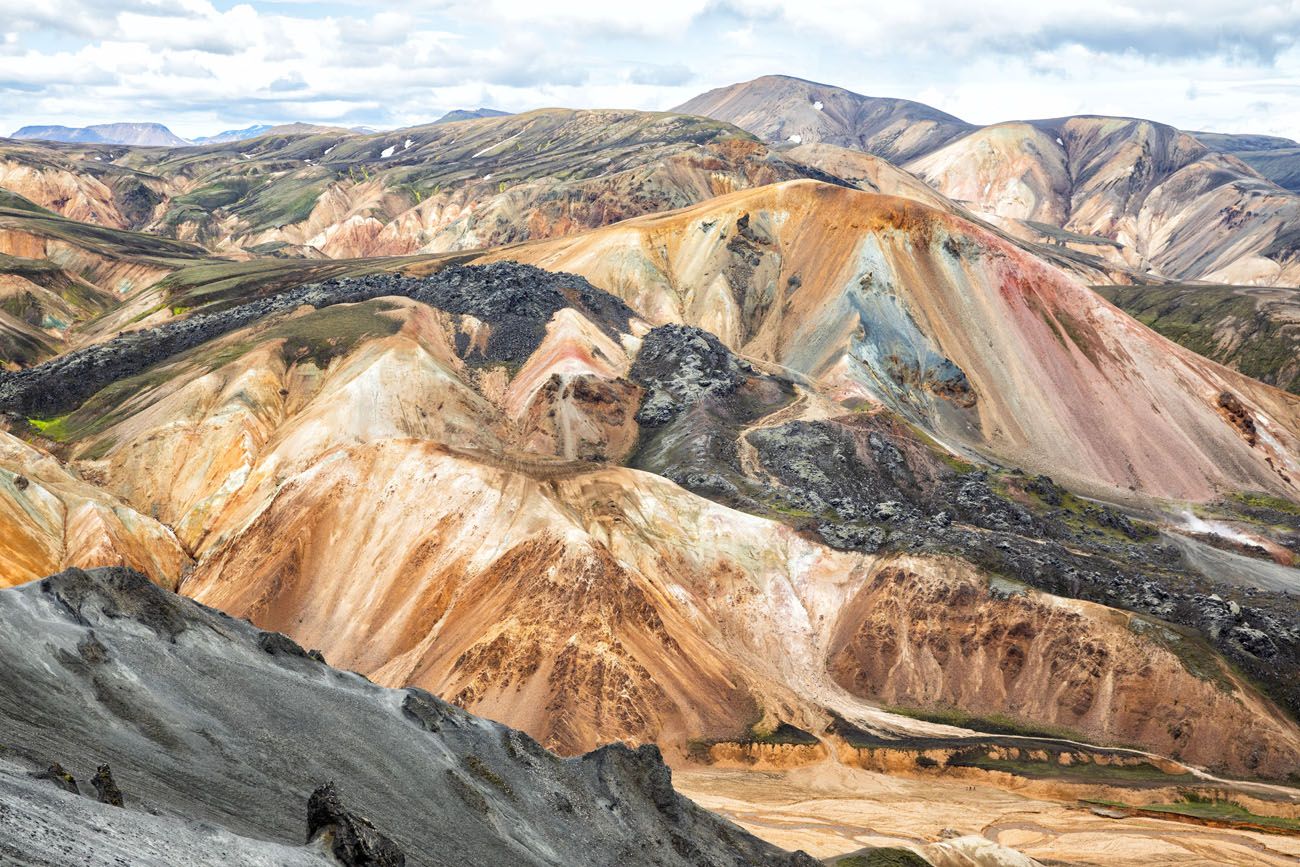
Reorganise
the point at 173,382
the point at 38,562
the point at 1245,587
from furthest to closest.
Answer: the point at 173,382 < the point at 1245,587 < the point at 38,562

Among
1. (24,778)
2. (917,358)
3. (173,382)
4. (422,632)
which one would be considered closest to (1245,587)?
(917,358)

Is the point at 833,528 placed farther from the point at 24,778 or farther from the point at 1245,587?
the point at 24,778

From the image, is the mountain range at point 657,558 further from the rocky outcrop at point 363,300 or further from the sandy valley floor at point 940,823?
the rocky outcrop at point 363,300

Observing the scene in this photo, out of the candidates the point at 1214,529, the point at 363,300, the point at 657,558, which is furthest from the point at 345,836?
the point at 1214,529

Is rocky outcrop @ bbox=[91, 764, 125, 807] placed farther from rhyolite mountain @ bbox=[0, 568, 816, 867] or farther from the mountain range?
the mountain range

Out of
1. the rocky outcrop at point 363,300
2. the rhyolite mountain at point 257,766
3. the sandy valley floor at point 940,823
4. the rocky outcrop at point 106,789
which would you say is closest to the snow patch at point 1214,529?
the sandy valley floor at point 940,823
